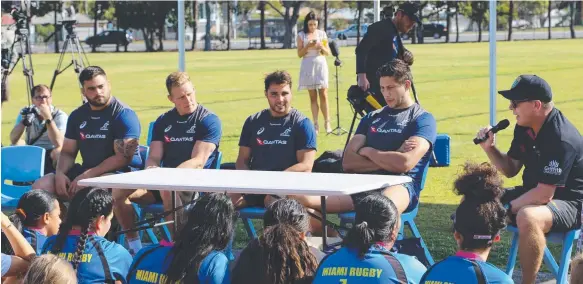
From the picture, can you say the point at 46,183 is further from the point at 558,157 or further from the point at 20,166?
the point at 558,157

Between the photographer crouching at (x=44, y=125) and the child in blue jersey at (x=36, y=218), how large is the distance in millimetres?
2910

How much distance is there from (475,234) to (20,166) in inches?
179

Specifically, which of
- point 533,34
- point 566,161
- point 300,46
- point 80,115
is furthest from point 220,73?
point 533,34

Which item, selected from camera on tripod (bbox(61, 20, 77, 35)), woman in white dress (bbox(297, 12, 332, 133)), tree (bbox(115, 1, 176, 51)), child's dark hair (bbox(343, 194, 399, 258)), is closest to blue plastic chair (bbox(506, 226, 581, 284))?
child's dark hair (bbox(343, 194, 399, 258))

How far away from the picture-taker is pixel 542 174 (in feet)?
17.2

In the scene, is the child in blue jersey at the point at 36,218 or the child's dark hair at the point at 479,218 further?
the child in blue jersey at the point at 36,218

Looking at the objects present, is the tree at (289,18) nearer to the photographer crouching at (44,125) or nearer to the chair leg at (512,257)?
the photographer crouching at (44,125)

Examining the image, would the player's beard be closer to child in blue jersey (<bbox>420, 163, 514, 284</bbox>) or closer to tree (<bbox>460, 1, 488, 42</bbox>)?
child in blue jersey (<bbox>420, 163, 514, 284</bbox>)

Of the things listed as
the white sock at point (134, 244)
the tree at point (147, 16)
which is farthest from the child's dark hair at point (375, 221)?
the tree at point (147, 16)

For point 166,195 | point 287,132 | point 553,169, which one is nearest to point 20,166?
point 166,195

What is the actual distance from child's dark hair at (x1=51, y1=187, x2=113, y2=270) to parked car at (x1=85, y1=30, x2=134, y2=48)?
43842 mm

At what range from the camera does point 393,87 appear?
6062 millimetres

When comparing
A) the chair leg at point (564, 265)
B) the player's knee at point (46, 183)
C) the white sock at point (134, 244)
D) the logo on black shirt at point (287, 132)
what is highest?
the logo on black shirt at point (287, 132)

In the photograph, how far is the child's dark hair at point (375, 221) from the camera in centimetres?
376
